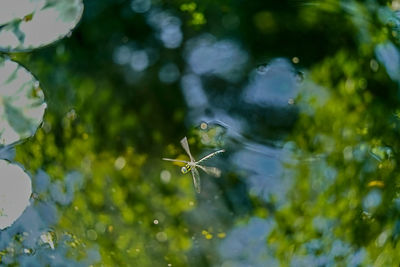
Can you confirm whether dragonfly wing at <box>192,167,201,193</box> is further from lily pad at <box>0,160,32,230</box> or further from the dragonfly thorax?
lily pad at <box>0,160,32,230</box>

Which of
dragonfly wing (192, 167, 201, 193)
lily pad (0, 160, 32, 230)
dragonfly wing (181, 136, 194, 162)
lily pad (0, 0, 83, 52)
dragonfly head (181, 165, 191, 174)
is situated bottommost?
lily pad (0, 160, 32, 230)

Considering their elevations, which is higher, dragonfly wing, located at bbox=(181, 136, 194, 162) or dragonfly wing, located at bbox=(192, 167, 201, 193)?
dragonfly wing, located at bbox=(181, 136, 194, 162)

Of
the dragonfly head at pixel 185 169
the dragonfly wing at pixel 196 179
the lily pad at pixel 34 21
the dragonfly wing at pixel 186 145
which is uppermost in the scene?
the lily pad at pixel 34 21

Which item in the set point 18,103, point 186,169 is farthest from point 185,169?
point 18,103

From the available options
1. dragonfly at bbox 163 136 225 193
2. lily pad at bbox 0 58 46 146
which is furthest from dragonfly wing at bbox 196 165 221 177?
lily pad at bbox 0 58 46 146

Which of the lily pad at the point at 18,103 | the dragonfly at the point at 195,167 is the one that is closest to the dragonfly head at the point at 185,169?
the dragonfly at the point at 195,167

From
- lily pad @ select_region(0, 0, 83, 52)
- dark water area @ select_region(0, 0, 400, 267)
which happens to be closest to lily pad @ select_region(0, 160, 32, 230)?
dark water area @ select_region(0, 0, 400, 267)

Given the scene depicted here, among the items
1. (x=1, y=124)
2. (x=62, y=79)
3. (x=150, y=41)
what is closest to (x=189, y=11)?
(x=150, y=41)

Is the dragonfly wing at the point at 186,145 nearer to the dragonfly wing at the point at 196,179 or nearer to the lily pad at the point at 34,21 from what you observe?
the dragonfly wing at the point at 196,179

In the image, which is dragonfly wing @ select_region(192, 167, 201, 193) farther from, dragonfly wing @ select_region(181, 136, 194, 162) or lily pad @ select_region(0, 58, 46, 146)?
lily pad @ select_region(0, 58, 46, 146)
